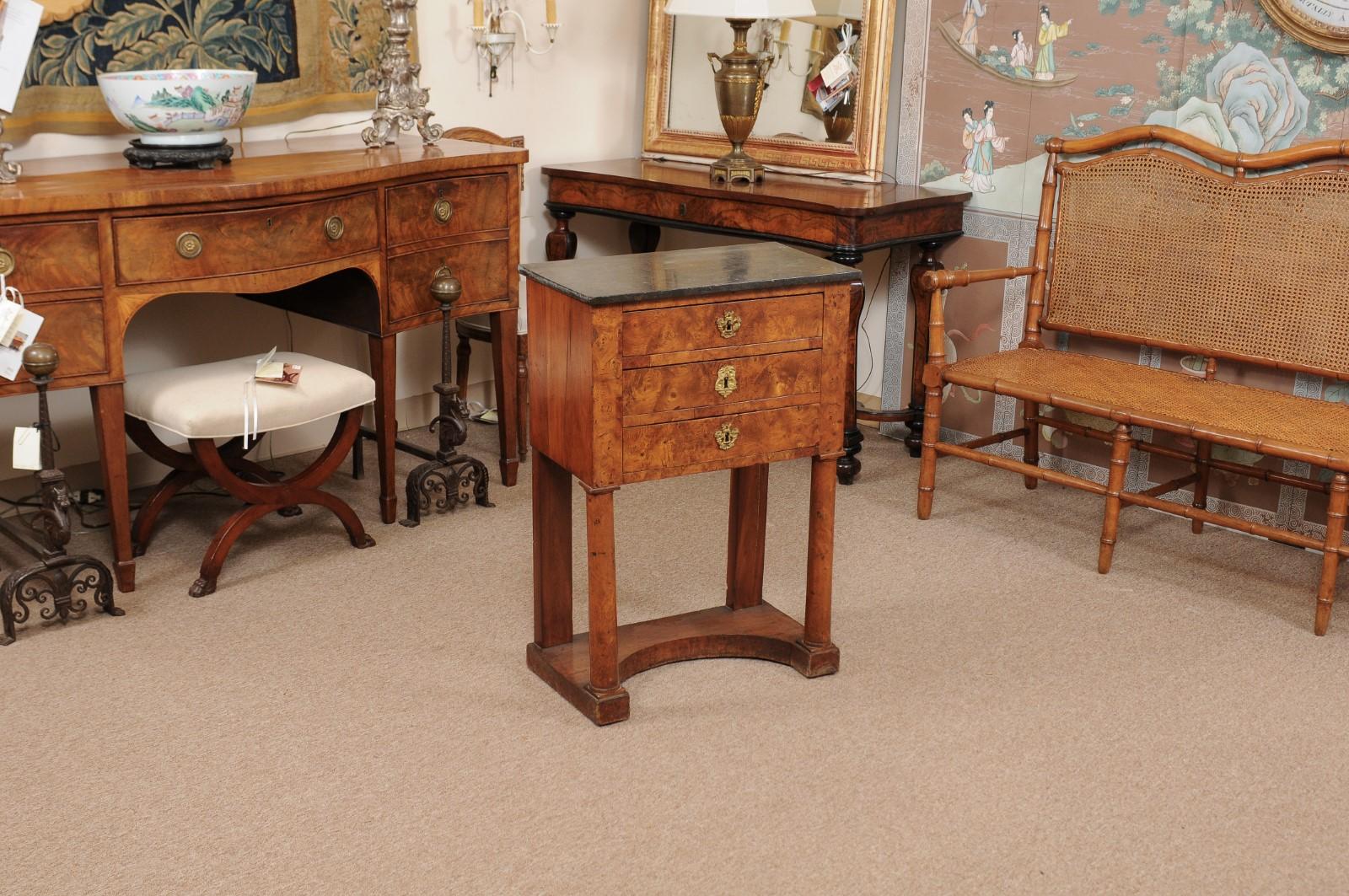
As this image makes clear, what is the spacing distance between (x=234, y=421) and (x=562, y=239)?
1.71m

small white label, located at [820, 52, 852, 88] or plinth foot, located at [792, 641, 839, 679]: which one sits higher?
small white label, located at [820, 52, 852, 88]

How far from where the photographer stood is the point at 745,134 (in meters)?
4.46

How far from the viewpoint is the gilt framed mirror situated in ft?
14.5

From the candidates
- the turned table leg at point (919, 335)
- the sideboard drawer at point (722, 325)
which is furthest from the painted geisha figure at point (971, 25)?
the sideboard drawer at point (722, 325)

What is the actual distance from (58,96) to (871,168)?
7.87 feet

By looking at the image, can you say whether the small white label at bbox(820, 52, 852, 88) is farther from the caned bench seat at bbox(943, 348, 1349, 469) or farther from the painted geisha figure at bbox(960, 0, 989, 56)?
A: the caned bench seat at bbox(943, 348, 1349, 469)

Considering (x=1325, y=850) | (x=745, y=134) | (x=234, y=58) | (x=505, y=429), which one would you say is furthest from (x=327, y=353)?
(x=1325, y=850)

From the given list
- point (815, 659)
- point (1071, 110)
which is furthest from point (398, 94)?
point (815, 659)

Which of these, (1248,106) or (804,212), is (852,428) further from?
(1248,106)

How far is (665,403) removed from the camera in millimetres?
2678

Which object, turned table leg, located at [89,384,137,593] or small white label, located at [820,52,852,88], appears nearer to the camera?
turned table leg, located at [89,384,137,593]

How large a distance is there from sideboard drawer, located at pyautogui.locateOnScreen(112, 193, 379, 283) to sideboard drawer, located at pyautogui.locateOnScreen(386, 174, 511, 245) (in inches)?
3.5

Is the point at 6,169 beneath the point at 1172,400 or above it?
above

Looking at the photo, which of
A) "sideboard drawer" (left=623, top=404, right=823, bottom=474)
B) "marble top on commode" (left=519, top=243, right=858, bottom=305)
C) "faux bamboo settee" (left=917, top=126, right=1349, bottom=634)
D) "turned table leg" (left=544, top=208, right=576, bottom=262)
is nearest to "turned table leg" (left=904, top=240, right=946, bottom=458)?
"faux bamboo settee" (left=917, top=126, right=1349, bottom=634)
